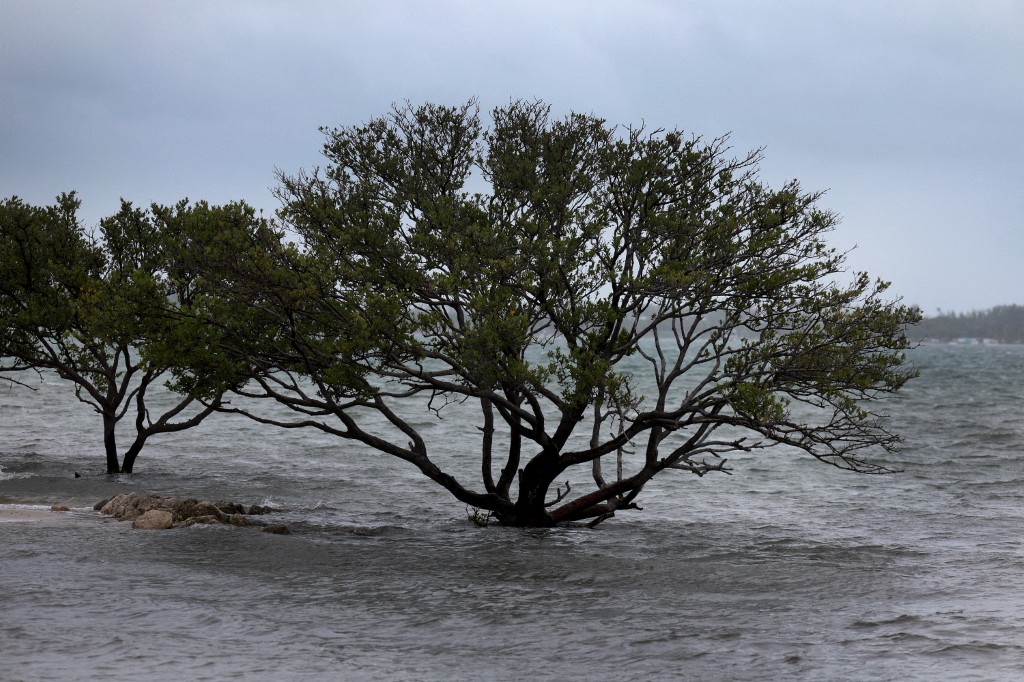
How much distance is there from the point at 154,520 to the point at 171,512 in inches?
38.2

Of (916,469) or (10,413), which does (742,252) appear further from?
(10,413)

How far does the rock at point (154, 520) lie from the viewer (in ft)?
69.3

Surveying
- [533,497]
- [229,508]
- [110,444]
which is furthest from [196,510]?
[110,444]

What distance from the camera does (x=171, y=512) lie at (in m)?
22.2

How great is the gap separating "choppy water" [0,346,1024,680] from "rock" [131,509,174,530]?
20.1 inches

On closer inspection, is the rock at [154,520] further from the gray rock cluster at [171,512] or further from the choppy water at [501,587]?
the choppy water at [501,587]

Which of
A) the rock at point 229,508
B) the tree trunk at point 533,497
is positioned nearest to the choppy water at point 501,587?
the tree trunk at point 533,497

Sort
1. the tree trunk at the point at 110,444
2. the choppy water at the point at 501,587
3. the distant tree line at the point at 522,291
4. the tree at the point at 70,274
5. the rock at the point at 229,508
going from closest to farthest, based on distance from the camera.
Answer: the choppy water at the point at 501,587
the distant tree line at the point at 522,291
the rock at the point at 229,508
the tree at the point at 70,274
the tree trunk at the point at 110,444

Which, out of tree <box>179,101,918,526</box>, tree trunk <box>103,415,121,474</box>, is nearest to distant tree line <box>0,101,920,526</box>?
tree <box>179,101,918,526</box>

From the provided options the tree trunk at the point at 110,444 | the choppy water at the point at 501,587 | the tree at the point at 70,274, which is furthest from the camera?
the tree trunk at the point at 110,444

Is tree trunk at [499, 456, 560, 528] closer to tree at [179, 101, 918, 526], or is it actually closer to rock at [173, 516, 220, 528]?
tree at [179, 101, 918, 526]

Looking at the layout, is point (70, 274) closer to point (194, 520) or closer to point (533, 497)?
point (194, 520)

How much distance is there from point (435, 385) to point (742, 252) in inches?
256

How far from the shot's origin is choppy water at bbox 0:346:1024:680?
1288 cm
